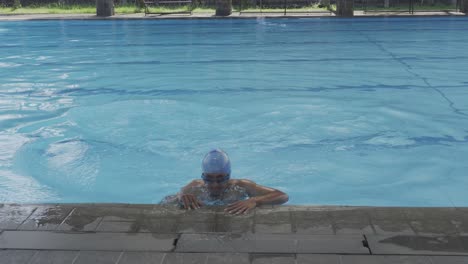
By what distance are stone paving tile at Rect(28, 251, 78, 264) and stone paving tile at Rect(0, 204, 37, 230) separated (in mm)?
460

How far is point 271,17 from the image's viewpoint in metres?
18.5

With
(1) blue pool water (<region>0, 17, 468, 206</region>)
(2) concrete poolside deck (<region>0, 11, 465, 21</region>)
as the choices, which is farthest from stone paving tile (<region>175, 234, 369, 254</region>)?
(2) concrete poolside deck (<region>0, 11, 465, 21</region>)

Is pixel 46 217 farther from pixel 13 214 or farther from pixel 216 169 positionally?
pixel 216 169

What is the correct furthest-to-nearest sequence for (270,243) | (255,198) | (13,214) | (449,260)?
(255,198) < (13,214) < (270,243) < (449,260)

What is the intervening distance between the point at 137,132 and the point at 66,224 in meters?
3.89

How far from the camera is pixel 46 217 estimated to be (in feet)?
11.1

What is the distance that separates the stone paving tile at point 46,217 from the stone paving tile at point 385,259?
5.79 feet

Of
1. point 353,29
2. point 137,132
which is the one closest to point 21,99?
point 137,132

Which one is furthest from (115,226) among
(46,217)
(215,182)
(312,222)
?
(312,222)

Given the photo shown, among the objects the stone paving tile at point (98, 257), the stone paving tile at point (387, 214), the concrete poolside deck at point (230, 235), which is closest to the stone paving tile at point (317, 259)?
the concrete poolside deck at point (230, 235)

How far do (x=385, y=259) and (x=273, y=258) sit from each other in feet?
1.93

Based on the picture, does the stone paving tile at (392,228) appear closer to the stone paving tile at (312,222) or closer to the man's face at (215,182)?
the stone paving tile at (312,222)

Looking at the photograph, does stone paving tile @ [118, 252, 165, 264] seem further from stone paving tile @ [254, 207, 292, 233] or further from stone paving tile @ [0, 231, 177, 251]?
stone paving tile @ [254, 207, 292, 233]

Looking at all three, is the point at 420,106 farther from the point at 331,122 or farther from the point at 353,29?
the point at 353,29
